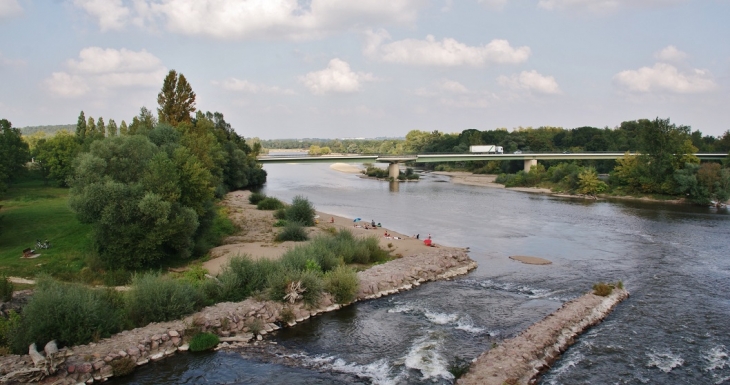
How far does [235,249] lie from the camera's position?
39.5 metres

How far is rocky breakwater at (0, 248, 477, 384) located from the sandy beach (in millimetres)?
5470

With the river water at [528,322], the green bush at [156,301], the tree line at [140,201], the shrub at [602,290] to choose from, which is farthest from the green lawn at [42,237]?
the shrub at [602,290]

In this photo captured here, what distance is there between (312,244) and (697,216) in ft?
174

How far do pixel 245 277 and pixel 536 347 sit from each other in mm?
15630

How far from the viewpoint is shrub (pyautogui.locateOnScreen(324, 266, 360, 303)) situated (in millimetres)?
28359

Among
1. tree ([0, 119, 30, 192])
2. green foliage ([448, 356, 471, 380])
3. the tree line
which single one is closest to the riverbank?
the tree line

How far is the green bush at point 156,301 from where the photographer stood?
23.8 meters

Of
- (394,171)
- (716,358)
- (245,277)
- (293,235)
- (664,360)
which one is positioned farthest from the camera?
(394,171)

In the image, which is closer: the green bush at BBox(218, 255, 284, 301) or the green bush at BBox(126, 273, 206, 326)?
the green bush at BBox(126, 273, 206, 326)

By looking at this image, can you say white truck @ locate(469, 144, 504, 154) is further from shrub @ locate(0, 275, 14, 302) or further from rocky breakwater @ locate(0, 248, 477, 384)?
shrub @ locate(0, 275, 14, 302)

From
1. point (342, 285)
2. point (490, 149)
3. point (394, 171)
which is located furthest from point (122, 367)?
point (490, 149)

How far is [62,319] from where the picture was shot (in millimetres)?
21031

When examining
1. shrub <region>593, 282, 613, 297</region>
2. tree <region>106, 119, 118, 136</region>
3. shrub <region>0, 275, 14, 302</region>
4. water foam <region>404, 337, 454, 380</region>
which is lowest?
water foam <region>404, 337, 454, 380</region>

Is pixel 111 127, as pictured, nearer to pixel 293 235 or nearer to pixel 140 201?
pixel 293 235
